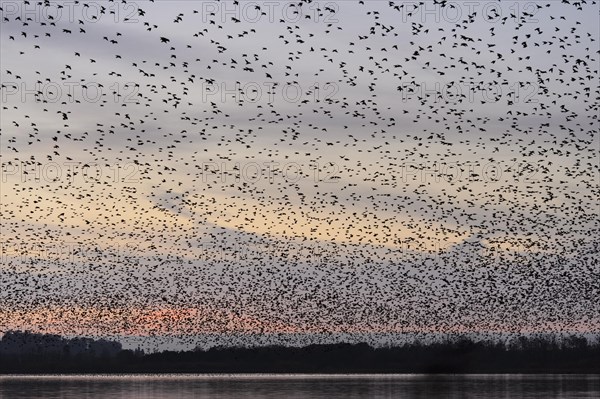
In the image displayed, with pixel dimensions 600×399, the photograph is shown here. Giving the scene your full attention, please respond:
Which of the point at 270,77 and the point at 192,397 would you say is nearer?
the point at 270,77

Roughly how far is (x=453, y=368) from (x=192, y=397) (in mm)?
67039

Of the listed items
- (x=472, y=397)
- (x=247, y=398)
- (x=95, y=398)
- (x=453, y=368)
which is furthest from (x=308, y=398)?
(x=453, y=368)

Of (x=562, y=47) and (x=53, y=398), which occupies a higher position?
(x=562, y=47)

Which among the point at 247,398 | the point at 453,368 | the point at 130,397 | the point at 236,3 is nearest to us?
the point at 236,3

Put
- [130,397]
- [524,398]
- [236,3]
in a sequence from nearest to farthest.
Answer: [236,3]
[524,398]
[130,397]

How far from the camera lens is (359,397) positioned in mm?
90500

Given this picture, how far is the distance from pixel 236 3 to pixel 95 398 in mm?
58133

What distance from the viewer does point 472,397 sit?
82062mm

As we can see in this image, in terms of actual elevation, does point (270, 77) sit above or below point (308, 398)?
above

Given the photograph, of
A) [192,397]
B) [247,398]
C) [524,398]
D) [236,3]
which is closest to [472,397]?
[524,398]

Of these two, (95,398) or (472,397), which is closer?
(472,397)

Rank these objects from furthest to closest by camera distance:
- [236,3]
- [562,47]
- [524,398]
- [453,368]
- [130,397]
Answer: [453,368] < [130,397] < [524,398] < [562,47] < [236,3]

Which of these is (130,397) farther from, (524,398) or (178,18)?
(178,18)

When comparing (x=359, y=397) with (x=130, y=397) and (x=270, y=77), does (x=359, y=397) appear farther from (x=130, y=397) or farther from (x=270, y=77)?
(x=270, y=77)
